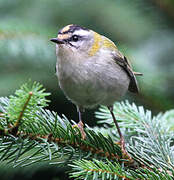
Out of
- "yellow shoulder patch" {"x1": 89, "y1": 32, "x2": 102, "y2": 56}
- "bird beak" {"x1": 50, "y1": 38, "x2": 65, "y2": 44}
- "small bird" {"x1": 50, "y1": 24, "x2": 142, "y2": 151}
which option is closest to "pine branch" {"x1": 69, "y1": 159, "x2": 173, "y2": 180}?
"small bird" {"x1": 50, "y1": 24, "x2": 142, "y2": 151}

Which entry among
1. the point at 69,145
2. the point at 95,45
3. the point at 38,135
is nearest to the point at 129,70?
the point at 95,45

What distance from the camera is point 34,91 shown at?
1.75m

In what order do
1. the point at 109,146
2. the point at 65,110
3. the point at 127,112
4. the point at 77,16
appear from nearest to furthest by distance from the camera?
the point at 109,146 → the point at 127,112 → the point at 65,110 → the point at 77,16

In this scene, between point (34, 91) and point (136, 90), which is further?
point (136, 90)

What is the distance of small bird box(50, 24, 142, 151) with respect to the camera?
288 cm

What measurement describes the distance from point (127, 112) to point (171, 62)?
2.17 metres

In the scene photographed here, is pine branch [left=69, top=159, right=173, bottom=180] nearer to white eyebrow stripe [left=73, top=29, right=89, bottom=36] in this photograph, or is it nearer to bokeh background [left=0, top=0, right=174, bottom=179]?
white eyebrow stripe [left=73, top=29, right=89, bottom=36]

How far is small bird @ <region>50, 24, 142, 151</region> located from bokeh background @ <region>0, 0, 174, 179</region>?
0.70 meters

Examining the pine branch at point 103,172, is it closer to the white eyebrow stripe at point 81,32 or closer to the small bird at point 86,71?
the small bird at point 86,71

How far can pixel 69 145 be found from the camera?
2.17m

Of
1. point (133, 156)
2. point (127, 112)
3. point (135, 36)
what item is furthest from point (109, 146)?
point (135, 36)

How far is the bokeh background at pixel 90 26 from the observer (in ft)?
12.2

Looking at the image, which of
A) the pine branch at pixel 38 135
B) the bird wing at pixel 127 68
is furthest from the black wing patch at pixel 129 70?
the pine branch at pixel 38 135

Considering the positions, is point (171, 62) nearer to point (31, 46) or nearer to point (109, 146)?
point (31, 46)
